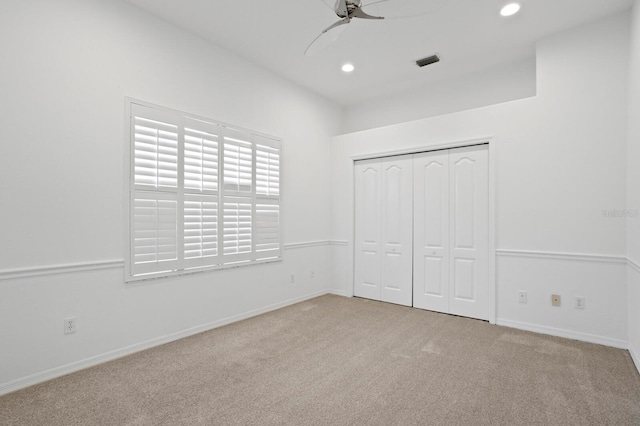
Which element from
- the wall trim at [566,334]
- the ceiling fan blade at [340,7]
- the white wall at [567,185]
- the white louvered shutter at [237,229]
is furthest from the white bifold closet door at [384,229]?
the ceiling fan blade at [340,7]

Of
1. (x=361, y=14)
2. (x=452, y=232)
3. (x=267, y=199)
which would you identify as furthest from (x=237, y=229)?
(x=452, y=232)

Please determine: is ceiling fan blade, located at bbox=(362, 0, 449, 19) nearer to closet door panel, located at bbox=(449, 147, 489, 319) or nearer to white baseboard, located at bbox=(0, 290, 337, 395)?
closet door panel, located at bbox=(449, 147, 489, 319)

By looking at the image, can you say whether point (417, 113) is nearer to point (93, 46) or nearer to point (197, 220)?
point (197, 220)

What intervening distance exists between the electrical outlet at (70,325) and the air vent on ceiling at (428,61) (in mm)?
4349

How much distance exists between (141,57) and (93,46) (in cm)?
38

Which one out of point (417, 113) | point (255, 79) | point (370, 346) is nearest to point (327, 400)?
point (370, 346)

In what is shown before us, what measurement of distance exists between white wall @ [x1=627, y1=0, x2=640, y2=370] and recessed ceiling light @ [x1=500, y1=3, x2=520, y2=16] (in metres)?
0.90

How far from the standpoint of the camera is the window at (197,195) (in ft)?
9.68

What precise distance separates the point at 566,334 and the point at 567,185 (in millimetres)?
1502

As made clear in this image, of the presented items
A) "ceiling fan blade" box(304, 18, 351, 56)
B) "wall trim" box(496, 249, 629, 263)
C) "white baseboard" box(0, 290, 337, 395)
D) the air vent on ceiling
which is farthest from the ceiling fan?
"white baseboard" box(0, 290, 337, 395)

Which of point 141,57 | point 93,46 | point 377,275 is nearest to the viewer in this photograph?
point 93,46

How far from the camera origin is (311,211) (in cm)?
482

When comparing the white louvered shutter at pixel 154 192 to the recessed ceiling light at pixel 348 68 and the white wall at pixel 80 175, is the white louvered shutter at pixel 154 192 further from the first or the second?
Answer: the recessed ceiling light at pixel 348 68

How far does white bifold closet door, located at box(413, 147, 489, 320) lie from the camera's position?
3818mm
